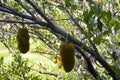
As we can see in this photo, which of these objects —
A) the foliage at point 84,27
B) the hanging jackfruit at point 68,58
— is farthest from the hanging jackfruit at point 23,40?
the hanging jackfruit at point 68,58

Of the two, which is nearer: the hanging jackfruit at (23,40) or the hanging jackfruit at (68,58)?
the hanging jackfruit at (68,58)

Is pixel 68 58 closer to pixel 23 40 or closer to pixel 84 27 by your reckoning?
pixel 23 40

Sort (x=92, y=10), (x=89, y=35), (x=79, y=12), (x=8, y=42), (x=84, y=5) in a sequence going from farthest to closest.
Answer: (x=8, y=42) → (x=79, y=12) → (x=84, y=5) → (x=92, y=10) → (x=89, y=35)

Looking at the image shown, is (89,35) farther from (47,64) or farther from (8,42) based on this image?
(47,64)

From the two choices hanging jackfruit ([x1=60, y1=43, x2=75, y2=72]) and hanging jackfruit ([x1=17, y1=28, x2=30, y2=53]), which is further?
hanging jackfruit ([x1=17, y1=28, x2=30, y2=53])

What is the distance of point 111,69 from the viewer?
153 cm

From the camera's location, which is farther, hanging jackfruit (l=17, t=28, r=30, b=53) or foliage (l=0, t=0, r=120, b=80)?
hanging jackfruit (l=17, t=28, r=30, b=53)

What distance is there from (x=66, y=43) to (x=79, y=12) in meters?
1.84

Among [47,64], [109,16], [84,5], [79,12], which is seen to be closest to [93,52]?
[109,16]

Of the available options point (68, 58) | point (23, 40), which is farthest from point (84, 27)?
point (68, 58)

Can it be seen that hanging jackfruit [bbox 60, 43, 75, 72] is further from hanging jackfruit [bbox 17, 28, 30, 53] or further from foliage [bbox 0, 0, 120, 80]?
hanging jackfruit [bbox 17, 28, 30, 53]

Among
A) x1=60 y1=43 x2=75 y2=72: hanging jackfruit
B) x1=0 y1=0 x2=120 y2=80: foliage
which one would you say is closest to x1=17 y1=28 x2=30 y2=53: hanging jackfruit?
x1=0 y1=0 x2=120 y2=80: foliage

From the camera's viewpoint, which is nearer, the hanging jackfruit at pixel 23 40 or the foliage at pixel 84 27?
the foliage at pixel 84 27

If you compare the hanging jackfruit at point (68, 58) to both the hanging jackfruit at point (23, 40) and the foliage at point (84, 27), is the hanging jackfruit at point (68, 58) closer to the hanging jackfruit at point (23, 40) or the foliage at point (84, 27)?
the foliage at point (84, 27)
